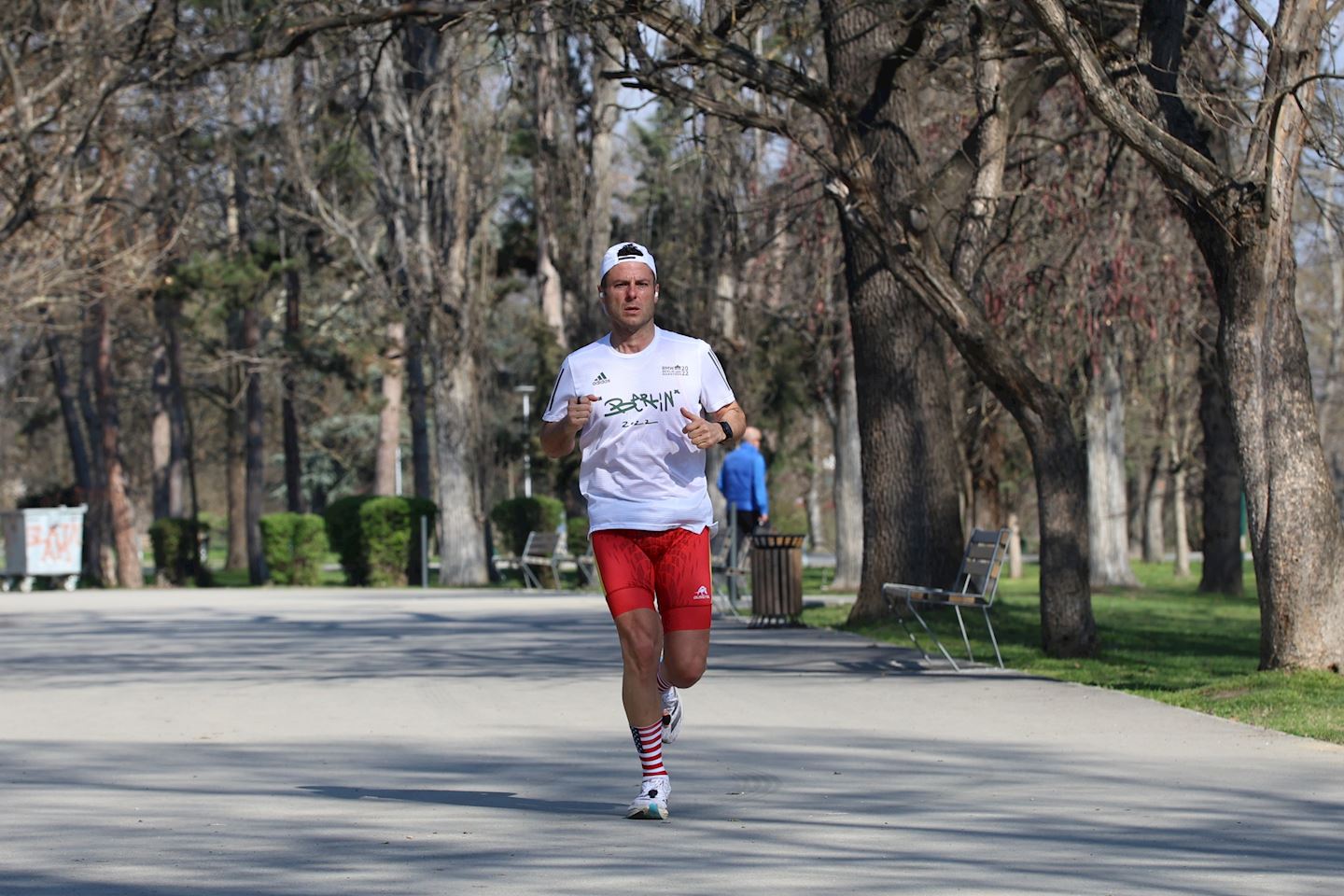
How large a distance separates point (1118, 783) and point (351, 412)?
53.9m

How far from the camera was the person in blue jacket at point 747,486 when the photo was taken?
2189 cm

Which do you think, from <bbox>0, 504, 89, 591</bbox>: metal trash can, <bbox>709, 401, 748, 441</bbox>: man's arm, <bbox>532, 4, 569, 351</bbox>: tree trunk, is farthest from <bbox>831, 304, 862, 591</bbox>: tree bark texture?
<bbox>709, 401, 748, 441</bbox>: man's arm

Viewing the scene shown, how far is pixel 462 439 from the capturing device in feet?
109

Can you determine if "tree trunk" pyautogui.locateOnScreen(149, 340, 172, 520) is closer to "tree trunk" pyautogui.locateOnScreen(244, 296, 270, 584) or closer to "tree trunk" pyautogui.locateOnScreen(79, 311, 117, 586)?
"tree trunk" pyautogui.locateOnScreen(244, 296, 270, 584)

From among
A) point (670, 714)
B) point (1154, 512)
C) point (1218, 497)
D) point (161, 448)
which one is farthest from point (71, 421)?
point (670, 714)

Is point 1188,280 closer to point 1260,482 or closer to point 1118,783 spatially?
point 1260,482

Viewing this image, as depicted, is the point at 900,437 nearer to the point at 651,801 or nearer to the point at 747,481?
the point at 747,481

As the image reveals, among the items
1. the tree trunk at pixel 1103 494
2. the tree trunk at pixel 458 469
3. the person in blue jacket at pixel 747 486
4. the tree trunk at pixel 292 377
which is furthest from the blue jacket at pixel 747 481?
the tree trunk at pixel 292 377

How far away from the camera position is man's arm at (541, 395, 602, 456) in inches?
285

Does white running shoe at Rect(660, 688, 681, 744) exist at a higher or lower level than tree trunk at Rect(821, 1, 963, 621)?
lower

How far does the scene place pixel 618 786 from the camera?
8.29m

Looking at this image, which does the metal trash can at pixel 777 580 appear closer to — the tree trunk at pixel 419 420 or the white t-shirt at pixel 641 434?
the white t-shirt at pixel 641 434

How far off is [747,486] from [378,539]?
44.4 feet

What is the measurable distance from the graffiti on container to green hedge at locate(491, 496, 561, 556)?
763 cm
